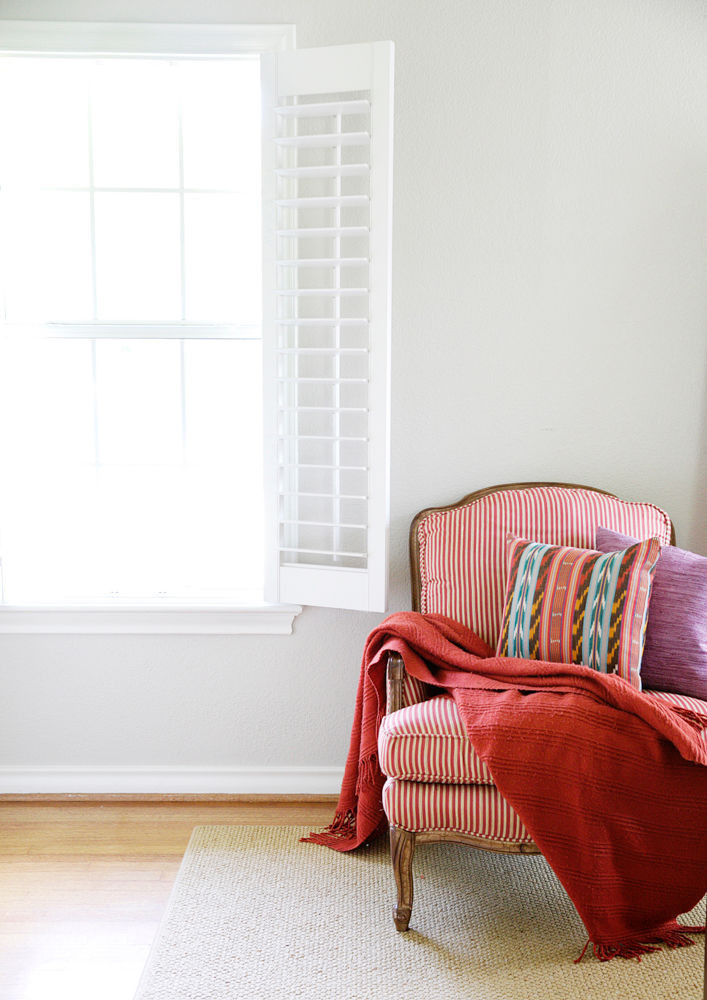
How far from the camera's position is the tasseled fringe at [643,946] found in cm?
188

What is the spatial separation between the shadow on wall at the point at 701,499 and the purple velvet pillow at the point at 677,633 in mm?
553

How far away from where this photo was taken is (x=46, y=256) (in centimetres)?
267

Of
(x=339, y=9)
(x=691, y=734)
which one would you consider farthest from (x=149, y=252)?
(x=691, y=734)

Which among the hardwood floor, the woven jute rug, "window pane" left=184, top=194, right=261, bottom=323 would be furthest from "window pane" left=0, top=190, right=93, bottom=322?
the woven jute rug

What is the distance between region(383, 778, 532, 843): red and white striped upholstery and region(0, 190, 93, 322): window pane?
6.02 ft

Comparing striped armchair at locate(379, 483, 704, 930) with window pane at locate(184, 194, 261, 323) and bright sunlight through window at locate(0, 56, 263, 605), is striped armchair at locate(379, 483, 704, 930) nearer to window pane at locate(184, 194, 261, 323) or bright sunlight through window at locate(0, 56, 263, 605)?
bright sunlight through window at locate(0, 56, 263, 605)

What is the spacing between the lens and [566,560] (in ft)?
7.22

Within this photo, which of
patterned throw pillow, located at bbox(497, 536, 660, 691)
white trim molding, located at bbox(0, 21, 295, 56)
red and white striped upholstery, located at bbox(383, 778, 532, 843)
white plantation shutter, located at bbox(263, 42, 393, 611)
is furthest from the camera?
white trim molding, located at bbox(0, 21, 295, 56)

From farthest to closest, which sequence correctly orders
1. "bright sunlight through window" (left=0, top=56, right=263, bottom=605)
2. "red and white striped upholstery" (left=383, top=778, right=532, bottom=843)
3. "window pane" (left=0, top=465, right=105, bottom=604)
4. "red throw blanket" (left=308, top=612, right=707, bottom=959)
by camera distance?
"window pane" (left=0, top=465, right=105, bottom=604) < "bright sunlight through window" (left=0, top=56, right=263, bottom=605) < "red and white striped upholstery" (left=383, top=778, right=532, bottom=843) < "red throw blanket" (left=308, top=612, right=707, bottom=959)

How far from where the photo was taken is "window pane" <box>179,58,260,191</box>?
2.59m

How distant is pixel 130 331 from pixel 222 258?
1.29 ft

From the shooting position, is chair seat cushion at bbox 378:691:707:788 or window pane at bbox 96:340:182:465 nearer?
chair seat cushion at bbox 378:691:707:788

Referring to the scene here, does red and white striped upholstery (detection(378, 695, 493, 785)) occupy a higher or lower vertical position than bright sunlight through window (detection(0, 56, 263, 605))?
lower

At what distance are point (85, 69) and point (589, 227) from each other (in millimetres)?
1717
